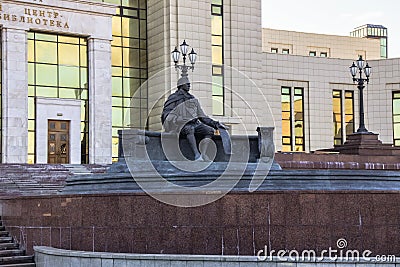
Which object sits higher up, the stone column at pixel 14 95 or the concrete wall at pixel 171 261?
the stone column at pixel 14 95

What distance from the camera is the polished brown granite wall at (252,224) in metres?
11.8

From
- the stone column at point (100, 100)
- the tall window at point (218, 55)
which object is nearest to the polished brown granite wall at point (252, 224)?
the stone column at point (100, 100)

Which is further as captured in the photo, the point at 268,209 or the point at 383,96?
the point at 383,96

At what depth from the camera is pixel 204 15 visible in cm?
3616

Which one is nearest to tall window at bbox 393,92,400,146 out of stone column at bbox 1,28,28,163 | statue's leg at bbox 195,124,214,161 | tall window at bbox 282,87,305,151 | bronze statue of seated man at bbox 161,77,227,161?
tall window at bbox 282,87,305,151

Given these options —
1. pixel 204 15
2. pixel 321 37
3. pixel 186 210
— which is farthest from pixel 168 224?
pixel 321 37

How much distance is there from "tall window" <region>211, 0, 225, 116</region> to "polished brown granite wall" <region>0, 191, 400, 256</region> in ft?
79.7

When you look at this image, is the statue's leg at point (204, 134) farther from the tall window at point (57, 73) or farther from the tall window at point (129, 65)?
the tall window at point (129, 65)

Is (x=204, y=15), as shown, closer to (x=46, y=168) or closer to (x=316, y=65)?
(x=316, y=65)

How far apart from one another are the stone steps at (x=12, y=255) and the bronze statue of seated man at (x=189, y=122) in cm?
424

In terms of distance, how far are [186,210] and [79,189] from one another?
11.0 ft

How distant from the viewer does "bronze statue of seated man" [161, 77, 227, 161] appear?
15.9 m

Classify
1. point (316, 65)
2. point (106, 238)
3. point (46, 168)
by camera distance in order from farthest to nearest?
point (316, 65) < point (46, 168) < point (106, 238)

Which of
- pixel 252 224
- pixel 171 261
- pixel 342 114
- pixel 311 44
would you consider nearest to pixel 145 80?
pixel 342 114
